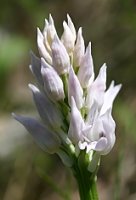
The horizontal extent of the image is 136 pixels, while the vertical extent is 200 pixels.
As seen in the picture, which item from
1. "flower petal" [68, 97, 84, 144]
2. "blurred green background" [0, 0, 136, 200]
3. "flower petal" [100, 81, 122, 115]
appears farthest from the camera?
"blurred green background" [0, 0, 136, 200]

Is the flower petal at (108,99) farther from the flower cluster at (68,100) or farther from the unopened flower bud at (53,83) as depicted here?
the unopened flower bud at (53,83)

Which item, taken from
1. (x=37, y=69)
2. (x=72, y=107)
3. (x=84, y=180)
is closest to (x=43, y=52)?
(x=37, y=69)

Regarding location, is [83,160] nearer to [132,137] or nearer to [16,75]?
[132,137]

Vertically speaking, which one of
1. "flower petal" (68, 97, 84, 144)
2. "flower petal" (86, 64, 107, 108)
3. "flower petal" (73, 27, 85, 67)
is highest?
"flower petal" (73, 27, 85, 67)

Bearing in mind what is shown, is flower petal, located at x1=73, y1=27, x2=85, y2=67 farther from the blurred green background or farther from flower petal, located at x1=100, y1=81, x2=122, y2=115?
the blurred green background

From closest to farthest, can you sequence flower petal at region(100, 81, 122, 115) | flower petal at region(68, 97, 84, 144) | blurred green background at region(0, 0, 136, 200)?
flower petal at region(68, 97, 84, 144), flower petal at region(100, 81, 122, 115), blurred green background at region(0, 0, 136, 200)

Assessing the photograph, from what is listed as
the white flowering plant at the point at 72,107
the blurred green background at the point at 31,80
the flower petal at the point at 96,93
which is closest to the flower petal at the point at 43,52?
the white flowering plant at the point at 72,107

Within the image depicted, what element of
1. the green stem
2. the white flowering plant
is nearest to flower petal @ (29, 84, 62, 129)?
the white flowering plant

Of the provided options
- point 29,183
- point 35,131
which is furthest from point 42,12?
point 35,131
